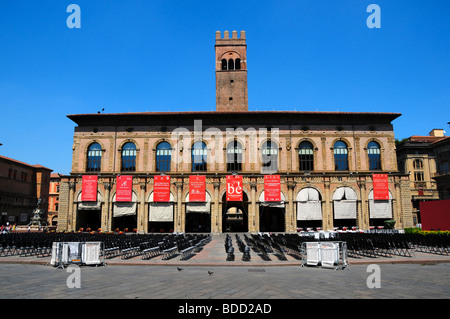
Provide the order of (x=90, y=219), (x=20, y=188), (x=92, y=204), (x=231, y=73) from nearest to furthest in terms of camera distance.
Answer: (x=92, y=204), (x=90, y=219), (x=231, y=73), (x=20, y=188)

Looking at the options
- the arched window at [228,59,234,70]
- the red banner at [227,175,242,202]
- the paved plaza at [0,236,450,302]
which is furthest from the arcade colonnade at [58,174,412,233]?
the paved plaza at [0,236,450,302]

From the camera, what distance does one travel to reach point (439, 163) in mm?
55281

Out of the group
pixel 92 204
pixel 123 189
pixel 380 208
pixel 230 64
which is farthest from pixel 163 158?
pixel 380 208

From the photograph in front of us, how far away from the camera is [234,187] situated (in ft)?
125

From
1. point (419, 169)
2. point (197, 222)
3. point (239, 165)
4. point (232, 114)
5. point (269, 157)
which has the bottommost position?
point (197, 222)

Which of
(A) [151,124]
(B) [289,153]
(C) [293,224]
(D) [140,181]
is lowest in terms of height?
(C) [293,224]

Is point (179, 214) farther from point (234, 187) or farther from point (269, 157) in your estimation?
point (269, 157)

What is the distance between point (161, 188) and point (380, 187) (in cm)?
2656

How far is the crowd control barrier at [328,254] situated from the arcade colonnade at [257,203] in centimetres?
2584

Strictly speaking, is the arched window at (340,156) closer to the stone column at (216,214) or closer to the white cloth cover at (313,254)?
the stone column at (216,214)

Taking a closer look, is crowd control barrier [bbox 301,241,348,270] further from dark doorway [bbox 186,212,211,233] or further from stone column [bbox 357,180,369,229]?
dark doorway [bbox 186,212,211,233]
